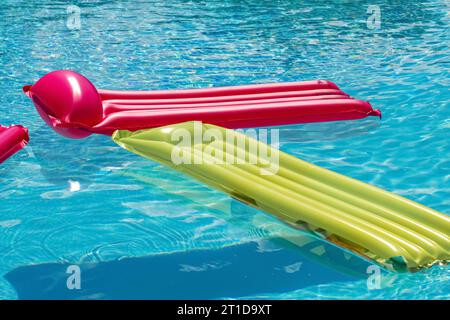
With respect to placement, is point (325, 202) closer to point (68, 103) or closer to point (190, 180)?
point (190, 180)

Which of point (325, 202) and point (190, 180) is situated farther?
point (190, 180)

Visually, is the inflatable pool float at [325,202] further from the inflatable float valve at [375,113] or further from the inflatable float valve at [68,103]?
the inflatable float valve at [375,113]

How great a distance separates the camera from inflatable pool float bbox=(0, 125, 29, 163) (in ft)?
15.0

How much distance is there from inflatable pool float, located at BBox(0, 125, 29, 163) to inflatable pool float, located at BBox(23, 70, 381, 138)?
16 centimetres

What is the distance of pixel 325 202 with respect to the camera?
150 inches

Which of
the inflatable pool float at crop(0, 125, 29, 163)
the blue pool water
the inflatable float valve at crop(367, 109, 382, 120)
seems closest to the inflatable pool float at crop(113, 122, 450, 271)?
the blue pool water

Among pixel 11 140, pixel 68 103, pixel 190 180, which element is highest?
pixel 68 103

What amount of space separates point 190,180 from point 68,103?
82 centimetres

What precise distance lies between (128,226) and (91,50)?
353 cm

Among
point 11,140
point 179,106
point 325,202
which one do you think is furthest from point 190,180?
point 11,140
